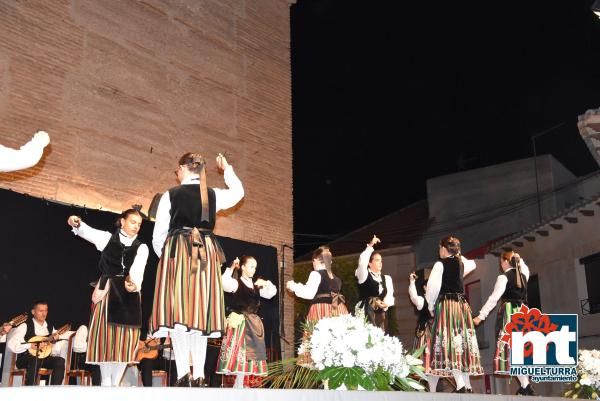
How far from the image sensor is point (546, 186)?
20688 millimetres

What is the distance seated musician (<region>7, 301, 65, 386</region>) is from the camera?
7328mm

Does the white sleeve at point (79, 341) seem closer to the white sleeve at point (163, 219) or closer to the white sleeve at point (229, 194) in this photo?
the white sleeve at point (163, 219)

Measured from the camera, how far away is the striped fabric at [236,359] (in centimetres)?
598

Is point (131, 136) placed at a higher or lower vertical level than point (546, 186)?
lower

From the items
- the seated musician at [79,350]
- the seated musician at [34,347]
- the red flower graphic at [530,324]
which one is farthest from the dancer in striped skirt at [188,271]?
the seated musician at [79,350]

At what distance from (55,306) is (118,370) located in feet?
8.64

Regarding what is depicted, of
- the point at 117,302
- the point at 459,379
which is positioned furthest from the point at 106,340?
the point at 459,379

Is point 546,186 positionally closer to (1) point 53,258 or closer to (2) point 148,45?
(2) point 148,45

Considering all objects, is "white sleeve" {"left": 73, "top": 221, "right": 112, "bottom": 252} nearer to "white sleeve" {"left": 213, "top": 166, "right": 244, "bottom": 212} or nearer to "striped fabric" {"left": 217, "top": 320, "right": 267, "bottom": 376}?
"white sleeve" {"left": 213, "top": 166, "right": 244, "bottom": 212}

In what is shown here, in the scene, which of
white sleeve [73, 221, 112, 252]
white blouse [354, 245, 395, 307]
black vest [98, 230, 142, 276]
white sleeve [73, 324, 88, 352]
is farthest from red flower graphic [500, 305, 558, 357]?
white sleeve [73, 324, 88, 352]

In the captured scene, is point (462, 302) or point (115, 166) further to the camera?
point (115, 166)

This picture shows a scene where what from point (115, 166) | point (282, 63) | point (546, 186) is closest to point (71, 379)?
point (115, 166)

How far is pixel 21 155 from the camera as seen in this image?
4227 millimetres

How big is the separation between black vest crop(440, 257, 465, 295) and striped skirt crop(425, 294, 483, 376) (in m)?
0.07
